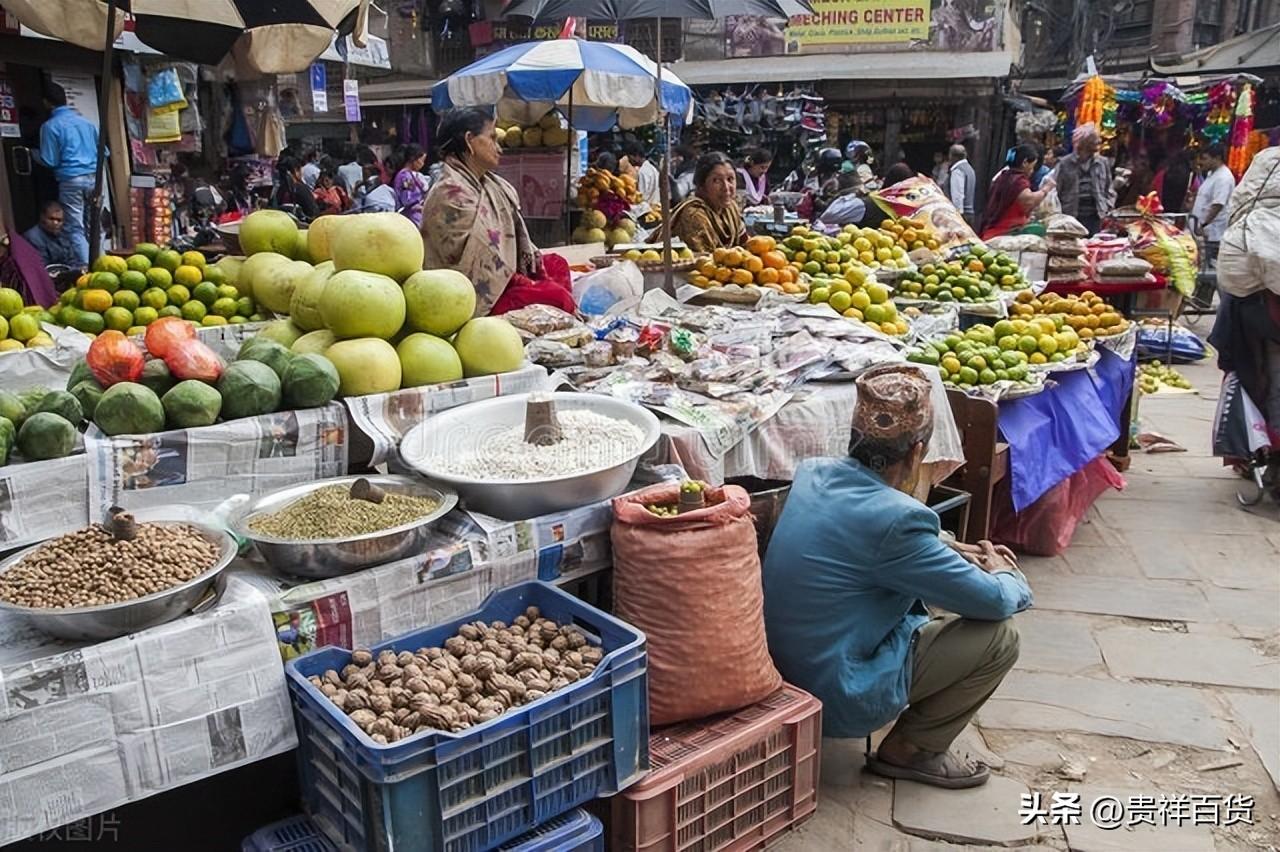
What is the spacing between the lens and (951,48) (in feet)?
46.1

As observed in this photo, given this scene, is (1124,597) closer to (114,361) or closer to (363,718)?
(363,718)

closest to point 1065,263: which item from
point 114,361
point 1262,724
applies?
point 1262,724

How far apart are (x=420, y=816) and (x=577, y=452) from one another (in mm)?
1043

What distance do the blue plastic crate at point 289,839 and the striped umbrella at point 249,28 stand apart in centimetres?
330

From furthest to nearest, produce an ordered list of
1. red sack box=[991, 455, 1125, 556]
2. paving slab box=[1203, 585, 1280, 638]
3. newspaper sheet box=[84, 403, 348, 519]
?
red sack box=[991, 455, 1125, 556] → paving slab box=[1203, 585, 1280, 638] → newspaper sheet box=[84, 403, 348, 519]

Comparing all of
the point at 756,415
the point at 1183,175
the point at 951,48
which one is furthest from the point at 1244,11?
the point at 756,415

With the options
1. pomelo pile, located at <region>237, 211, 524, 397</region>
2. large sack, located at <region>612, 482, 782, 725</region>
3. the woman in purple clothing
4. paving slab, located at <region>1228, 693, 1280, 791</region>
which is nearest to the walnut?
large sack, located at <region>612, 482, 782, 725</region>

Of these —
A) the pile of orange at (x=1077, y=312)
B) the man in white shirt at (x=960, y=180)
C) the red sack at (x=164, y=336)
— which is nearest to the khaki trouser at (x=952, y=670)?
the red sack at (x=164, y=336)

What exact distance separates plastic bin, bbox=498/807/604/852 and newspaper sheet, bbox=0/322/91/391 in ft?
6.81

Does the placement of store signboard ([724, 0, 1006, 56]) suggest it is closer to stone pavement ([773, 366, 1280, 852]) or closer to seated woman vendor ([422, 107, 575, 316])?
stone pavement ([773, 366, 1280, 852])

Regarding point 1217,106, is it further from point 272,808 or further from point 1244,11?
point 272,808

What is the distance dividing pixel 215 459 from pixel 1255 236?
485 cm

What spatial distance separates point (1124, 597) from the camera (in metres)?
4.03

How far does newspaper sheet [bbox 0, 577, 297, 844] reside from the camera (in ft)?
5.31
